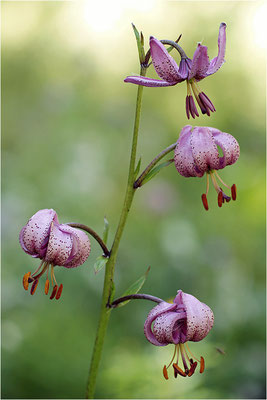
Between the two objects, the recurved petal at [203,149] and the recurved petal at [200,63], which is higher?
the recurved petal at [200,63]

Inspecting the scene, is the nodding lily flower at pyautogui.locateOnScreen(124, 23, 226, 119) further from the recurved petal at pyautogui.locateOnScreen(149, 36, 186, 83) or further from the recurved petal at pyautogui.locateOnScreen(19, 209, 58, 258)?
the recurved petal at pyautogui.locateOnScreen(19, 209, 58, 258)

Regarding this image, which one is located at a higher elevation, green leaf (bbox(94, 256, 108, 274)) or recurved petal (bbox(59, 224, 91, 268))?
recurved petal (bbox(59, 224, 91, 268))

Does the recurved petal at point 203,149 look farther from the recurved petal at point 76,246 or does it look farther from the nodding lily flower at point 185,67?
the recurved petal at point 76,246

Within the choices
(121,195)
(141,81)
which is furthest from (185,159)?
(121,195)

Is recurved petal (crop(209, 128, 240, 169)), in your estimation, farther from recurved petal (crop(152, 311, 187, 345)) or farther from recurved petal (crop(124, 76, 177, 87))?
recurved petal (crop(152, 311, 187, 345))

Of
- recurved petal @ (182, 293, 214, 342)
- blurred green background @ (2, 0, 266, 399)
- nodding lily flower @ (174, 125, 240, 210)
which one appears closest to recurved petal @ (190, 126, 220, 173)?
nodding lily flower @ (174, 125, 240, 210)

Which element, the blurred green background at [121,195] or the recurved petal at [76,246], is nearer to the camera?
the recurved petal at [76,246]

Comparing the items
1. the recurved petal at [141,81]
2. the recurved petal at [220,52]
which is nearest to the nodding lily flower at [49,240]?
the recurved petal at [141,81]

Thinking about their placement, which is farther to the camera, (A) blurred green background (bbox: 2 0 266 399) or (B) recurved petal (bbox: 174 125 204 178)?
(A) blurred green background (bbox: 2 0 266 399)
